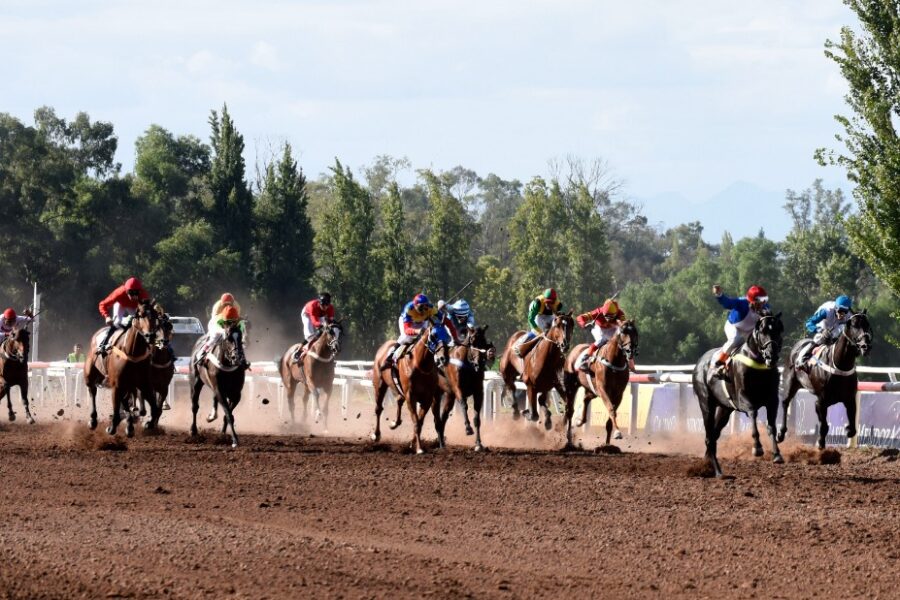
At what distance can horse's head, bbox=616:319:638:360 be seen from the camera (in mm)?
22062

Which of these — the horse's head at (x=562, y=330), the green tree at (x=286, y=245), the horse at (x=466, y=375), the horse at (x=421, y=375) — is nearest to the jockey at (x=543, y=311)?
the horse's head at (x=562, y=330)

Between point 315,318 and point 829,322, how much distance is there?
10.3 m

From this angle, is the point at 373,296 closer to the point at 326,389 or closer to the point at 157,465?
the point at 326,389

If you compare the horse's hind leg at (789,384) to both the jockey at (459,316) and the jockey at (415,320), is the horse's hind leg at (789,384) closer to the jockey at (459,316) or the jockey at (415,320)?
the jockey at (459,316)

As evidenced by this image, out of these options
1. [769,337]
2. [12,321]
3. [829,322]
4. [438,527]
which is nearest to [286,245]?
[12,321]

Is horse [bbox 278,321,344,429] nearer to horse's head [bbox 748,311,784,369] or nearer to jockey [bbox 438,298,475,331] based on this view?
jockey [bbox 438,298,475,331]

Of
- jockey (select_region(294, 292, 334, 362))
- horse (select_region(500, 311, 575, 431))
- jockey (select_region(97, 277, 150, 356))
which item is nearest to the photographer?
jockey (select_region(97, 277, 150, 356))

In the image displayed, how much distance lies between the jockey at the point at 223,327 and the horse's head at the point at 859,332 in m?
8.65

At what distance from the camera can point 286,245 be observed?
2534 inches

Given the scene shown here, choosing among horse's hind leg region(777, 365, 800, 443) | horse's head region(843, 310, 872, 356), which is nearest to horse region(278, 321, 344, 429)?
horse's hind leg region(777, 365, 800, 443)

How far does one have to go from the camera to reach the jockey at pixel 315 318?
92.2ft

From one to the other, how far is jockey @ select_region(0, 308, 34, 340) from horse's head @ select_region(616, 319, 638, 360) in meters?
11.9

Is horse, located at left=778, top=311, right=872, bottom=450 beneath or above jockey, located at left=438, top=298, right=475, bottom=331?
beneath

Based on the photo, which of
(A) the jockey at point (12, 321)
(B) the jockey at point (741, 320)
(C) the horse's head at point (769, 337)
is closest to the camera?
(C) the horse's head at point (769, 337)
